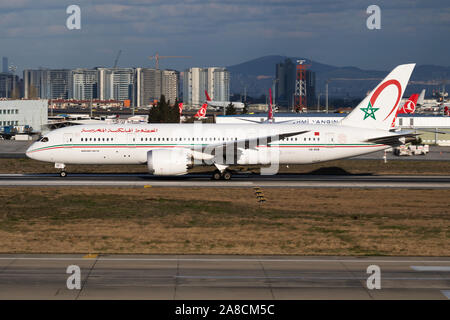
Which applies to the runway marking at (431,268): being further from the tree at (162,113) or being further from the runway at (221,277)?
the tree at (162,113)

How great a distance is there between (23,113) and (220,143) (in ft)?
315

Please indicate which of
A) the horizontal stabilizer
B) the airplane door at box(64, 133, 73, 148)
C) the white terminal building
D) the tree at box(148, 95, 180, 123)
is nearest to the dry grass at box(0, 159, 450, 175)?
the airplane door at box(64, 133, 73, 148)

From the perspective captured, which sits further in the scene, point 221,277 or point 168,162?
point 168,162

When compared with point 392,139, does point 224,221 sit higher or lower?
lower

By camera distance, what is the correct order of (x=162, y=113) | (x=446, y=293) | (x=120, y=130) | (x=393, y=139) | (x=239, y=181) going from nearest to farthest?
(x=446, y=293) → (x=239, y=181) → (x=393, y=139) → (x=120, y=130) → (x=162, y=113)

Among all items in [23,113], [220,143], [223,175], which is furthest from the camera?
[23,113]

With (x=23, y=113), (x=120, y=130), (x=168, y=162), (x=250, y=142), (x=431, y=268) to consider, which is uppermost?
(x=23, y=113)

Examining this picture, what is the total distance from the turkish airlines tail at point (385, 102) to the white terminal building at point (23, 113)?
91942mm

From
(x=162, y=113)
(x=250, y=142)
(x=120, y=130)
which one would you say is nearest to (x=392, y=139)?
(x=250, y=142)

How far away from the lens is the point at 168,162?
43156mm

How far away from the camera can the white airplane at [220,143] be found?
45.8m

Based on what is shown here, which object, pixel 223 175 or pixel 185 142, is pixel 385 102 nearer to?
pixel 223 175

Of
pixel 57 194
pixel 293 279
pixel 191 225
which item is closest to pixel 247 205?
pixel 191 225

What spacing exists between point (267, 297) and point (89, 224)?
14654mm
